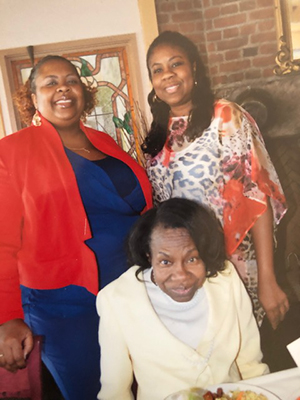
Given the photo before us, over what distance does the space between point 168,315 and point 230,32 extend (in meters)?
0.69

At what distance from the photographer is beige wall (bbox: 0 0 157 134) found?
2.91ft

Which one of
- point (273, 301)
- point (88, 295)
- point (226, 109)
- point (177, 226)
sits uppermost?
point (226, 109)

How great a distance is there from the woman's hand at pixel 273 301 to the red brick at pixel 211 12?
2.13 ft

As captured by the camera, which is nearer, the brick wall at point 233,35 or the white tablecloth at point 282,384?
the white tablecloth at point 282,384

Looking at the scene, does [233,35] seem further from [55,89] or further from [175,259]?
[175,259]

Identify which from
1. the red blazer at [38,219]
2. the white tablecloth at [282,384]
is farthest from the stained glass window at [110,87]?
the white tablecloth at [282,384]

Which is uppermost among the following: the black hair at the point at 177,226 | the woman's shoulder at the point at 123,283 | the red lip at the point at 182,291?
the black hair at the point at 177,226

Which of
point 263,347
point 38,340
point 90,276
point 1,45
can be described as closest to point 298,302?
point 263,347

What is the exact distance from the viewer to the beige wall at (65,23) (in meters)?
0.89

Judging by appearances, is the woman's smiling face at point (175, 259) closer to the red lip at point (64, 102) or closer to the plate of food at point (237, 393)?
the plate of food at point (237, 393)

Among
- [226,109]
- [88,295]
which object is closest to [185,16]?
[226,109]

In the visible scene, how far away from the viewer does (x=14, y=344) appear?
89 cm

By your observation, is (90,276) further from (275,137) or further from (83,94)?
(275,137)

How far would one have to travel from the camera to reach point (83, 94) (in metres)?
0.90
